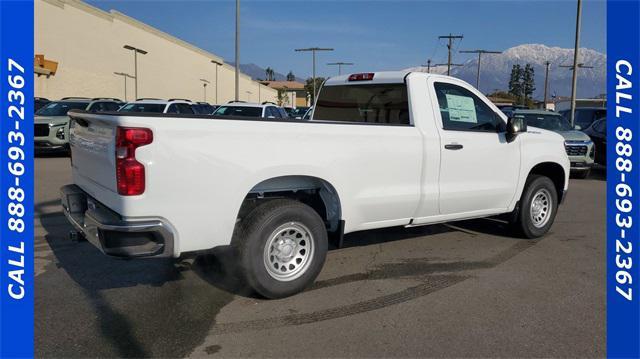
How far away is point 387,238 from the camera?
6848 millimetres

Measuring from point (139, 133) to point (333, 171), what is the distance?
171 centimetres

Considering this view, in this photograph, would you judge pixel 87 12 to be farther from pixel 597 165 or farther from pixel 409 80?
pixel 409 80

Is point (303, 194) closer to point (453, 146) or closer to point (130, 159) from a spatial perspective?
point (453, 146)

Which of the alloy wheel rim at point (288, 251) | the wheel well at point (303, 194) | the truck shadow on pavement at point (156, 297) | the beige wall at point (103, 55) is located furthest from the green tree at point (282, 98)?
the alloy wheel rim at point (288, 251)

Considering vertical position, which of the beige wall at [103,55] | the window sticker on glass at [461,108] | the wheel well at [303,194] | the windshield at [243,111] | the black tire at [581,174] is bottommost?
the black tire at [581,174]

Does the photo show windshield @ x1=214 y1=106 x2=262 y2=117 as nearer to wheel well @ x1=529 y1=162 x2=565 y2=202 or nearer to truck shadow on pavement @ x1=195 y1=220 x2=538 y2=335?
truck shadow on pavement @ x1=195 y1=220 x2=538 y2=335

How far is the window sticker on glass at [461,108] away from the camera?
5859 millimetres

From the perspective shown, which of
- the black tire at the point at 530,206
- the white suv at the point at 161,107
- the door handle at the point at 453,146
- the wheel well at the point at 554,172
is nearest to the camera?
the door handle at the point at 453,146

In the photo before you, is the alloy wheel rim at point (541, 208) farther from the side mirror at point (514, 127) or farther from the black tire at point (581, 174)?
the black tire at point (581, 174)

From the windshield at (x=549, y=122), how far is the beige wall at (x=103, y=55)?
30.4 meters

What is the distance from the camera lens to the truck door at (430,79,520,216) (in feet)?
18.6

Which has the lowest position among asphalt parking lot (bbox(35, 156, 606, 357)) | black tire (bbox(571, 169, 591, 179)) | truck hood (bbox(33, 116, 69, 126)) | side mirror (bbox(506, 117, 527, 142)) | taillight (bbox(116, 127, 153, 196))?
asphalt parking lot (bbox(35, 156, 606, 357))

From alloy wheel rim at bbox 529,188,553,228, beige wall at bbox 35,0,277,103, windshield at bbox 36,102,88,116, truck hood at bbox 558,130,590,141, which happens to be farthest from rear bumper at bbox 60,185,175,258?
beige wall at bbox 35,0,277,103

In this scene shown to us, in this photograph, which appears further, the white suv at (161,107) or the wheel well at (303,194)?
the white suv at (161,107)
